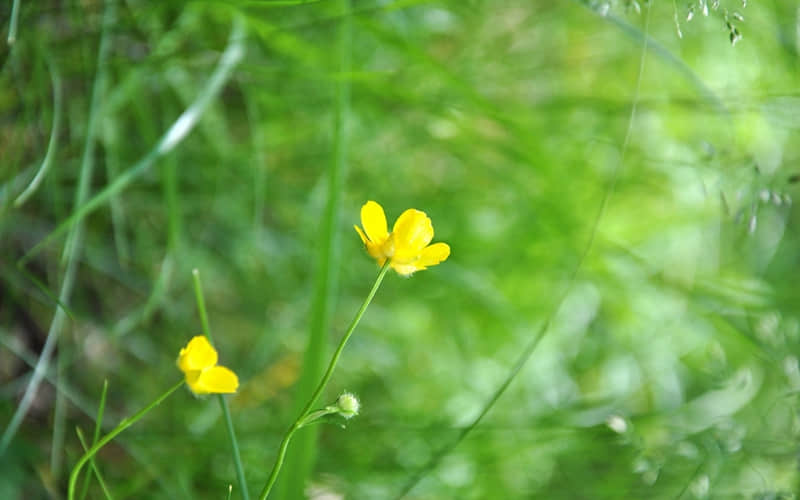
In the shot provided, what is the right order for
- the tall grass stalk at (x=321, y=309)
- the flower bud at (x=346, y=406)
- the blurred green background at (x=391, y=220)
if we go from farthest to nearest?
the blurred green background at (x=391, y=220)
the tall grass stalk at (x=321, y=309)
the flower bud at (x=346, y=406)

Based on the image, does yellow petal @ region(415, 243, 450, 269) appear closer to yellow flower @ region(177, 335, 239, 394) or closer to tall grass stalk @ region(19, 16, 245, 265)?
yellow flower @ region(177, 335, 239, 394)

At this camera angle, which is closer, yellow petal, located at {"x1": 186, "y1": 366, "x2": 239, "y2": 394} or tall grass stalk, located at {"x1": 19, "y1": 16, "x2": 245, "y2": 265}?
yellow petal, located at {"x1": 186, "y1": 366, "x2": 239, "y2": 394}

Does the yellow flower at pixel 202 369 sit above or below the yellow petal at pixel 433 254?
below

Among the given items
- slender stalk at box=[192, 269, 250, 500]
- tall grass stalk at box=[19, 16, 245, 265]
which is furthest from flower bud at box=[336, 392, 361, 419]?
tall grass stalk at box=[19, 16, 245, 265]

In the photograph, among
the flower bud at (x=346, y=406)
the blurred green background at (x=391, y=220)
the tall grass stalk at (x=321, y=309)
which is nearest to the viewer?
the flower bud at (x=346, y=406)

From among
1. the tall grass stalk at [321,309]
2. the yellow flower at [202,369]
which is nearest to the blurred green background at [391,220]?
the tall grass stalk at [321,309]

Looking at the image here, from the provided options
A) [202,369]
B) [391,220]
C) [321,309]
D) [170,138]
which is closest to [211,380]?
[202,369]

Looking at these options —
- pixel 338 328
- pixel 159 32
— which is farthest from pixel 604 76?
pixel 159 32

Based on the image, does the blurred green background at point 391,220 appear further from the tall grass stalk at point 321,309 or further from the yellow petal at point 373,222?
the yellow petal at point 373,222

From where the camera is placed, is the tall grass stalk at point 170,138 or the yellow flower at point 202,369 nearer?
the yellow flower at point 202,369
